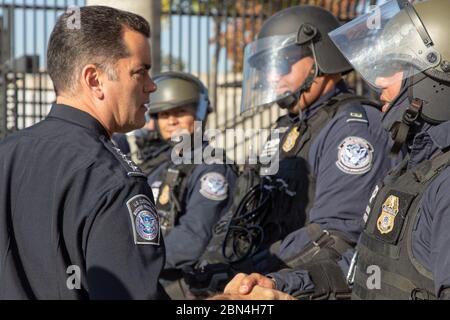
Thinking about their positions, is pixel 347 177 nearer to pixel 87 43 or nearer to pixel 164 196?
pixel 87 43

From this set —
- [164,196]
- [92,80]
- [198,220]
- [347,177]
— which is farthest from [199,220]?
[92,80]

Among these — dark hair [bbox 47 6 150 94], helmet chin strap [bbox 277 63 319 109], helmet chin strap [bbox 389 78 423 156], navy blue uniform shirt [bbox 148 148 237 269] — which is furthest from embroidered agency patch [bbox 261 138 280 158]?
dark hair [bbox 47 6 150 94]

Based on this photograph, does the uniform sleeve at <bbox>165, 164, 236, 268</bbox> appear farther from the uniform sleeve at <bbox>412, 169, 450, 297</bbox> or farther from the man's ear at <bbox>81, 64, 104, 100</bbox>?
the man's ear at <bbox>81, 64, 104, 100</bbox>

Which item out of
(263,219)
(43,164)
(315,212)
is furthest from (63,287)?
(263,219)

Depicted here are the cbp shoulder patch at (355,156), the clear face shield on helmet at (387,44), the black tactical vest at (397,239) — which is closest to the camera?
the black tactical vest at (397,239)

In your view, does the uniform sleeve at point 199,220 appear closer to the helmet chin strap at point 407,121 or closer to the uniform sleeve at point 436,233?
the helmet chin strap at point 407,121

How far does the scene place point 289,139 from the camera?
14.9ft

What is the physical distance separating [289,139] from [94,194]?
Result: 219cm

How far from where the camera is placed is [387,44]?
3.54 metres

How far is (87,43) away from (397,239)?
1340 millimetres

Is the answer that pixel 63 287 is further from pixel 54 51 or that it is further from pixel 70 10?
pixel 70 10

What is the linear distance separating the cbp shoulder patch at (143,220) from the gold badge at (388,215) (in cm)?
101

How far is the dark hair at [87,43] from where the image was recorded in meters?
2.81

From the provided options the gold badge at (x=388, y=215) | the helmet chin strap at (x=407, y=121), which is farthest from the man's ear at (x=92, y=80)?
the helmet chin strap at (x=407, y=121)
